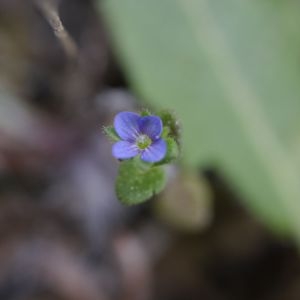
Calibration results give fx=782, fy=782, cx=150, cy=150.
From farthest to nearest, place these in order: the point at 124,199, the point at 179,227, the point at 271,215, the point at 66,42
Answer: the point at 179,227
the point at 271,215
the point at 66,42
the point at 124,199

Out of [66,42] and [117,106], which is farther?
[117,106]

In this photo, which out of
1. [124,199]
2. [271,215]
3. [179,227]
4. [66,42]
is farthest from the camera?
[179,227]

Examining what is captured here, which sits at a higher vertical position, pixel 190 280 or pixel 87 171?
pixel 87 171

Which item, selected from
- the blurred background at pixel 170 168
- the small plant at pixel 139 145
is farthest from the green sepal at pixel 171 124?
the blurred background at pixel 170 168

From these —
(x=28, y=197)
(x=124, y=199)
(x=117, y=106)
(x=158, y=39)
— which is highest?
(x=158, y=39)

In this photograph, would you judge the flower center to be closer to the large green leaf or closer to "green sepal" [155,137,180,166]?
"green sepal" [155,137,180,166]

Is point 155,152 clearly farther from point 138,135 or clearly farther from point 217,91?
point 217,91

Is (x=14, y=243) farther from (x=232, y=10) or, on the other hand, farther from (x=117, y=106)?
(x=232, y=10)

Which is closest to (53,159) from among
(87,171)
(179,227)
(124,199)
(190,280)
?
(87,171)
